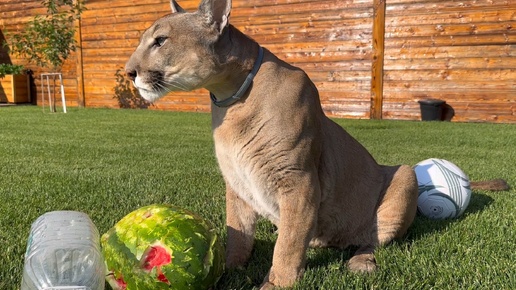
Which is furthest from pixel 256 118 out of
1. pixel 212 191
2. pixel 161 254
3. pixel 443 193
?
pixel 212 191

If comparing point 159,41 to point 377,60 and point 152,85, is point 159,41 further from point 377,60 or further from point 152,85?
point 377,60

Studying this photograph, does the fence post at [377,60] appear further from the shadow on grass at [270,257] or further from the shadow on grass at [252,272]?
the shadow on grass at [252,272]

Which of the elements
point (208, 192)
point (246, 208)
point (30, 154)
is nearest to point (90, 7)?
point (30, 154)

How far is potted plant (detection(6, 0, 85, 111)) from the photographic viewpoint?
13.6 metres

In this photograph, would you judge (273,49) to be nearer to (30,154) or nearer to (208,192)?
(30,154)

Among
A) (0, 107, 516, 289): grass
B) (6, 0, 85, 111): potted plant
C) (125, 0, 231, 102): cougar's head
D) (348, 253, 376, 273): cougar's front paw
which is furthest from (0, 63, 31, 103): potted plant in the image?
(348, 253, 376, 273): cougar's front paw

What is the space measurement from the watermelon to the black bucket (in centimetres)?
915

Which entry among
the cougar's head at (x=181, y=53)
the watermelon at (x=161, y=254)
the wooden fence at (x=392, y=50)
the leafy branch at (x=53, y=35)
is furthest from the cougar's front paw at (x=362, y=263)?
the leafy branch at (x=53, y=35)

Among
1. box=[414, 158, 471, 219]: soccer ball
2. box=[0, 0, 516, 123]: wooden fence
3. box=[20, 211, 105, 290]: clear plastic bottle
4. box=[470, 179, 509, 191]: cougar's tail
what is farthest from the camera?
box=[0, 0, 516, 123]: wooden fence

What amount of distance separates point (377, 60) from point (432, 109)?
5.77 feet

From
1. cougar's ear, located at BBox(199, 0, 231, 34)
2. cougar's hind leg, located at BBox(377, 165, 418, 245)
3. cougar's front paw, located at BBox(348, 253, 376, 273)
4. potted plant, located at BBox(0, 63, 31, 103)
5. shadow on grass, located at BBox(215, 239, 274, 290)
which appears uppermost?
cougar's ear, located at BBox(199, 0, 231, 34)

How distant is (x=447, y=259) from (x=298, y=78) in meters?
1.25

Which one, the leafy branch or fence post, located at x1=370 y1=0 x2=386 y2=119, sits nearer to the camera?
fence post, located at x1=370 y1=0 x2=386 y2=119

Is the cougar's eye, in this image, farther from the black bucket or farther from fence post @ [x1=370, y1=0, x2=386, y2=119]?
fence post @ [x1=370, y1=0, x2=386, y2=119]
